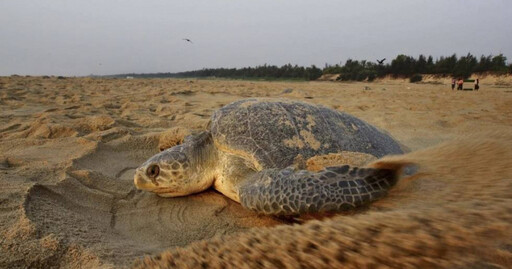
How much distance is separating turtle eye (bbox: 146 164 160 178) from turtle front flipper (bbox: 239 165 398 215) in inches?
32.0

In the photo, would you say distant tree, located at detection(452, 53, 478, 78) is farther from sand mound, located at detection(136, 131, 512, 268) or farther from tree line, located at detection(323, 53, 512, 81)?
sand mound, located at detection(136, 131, 512, 268)

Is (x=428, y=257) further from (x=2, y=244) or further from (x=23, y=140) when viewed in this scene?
(x=23, y=140)

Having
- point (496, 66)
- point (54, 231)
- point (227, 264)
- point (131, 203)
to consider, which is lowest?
point (131, 203)

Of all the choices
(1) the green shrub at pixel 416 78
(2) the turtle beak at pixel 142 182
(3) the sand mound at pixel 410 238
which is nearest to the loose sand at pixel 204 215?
(3) the sand mound at pixel 410 238

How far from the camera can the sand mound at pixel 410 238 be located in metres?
0.44

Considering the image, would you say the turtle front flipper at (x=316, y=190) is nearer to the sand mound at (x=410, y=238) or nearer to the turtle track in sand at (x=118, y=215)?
the turtle track in sand at (x=118, y=215)

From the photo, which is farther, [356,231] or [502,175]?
[502,175]

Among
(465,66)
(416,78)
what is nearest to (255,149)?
(416,78)

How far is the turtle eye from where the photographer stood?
227 centimetres

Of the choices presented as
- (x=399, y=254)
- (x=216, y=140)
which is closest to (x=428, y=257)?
(x=399, y=254)

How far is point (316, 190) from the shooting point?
5.36 feet

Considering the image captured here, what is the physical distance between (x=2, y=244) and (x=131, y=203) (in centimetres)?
96

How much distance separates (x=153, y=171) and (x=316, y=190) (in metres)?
1.35

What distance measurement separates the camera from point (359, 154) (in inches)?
88.8
